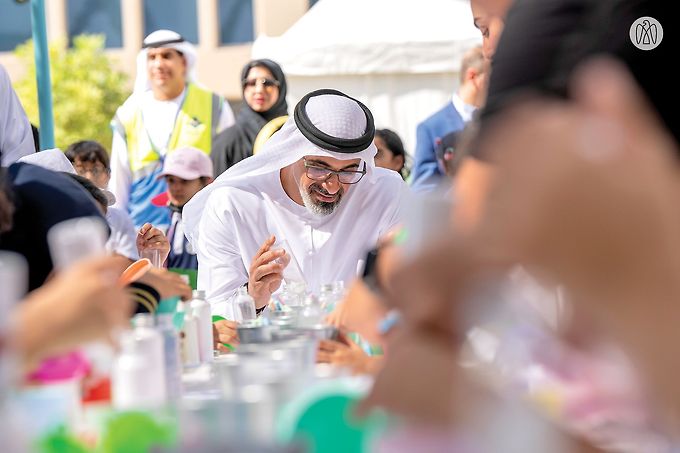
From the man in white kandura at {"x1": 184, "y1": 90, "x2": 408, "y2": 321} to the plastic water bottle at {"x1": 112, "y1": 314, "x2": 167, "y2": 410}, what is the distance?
225 cm

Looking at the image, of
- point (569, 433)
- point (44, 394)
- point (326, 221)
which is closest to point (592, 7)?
point (569, 433)

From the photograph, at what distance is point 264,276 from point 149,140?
4.16 meters

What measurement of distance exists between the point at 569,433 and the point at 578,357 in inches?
5.0

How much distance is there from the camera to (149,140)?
315 inches

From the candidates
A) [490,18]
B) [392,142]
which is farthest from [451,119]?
[490,18]

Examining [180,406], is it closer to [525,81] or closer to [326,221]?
[525,81]

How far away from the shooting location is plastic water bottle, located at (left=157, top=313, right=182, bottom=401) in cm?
→ 232

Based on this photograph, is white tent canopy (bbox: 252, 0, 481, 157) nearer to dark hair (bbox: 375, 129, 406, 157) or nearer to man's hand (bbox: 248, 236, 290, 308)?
dark hair (bbox: 375, 129, 406, 157)

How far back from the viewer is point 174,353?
2402 millimetres

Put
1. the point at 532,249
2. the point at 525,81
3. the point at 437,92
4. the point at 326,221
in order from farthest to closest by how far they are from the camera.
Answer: the point at 437,92 → the point at 326,221 → the point at 525,81 → the point at 532,249

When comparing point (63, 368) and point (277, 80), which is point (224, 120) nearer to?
point (277, 80)

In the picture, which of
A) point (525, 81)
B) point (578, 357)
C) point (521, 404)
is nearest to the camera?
point (521, 404)

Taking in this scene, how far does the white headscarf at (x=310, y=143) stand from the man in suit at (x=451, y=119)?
78.3 inches

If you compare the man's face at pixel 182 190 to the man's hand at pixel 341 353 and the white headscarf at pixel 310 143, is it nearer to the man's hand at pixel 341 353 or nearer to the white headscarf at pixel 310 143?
the white headscarf at pixel 310 143
